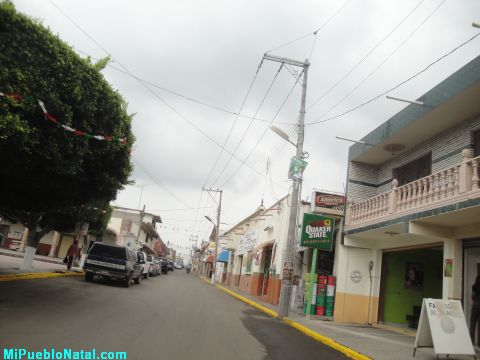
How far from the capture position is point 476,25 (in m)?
8.80

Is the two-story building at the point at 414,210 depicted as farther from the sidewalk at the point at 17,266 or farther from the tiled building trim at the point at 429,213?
the sidewalk at the point at 17,266

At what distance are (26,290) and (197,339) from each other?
6.54 meters

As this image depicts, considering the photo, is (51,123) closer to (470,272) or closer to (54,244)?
(470,272)

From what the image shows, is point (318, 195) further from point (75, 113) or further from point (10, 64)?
point (10, 64)

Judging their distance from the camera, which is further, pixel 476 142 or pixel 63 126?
pixel 476 142

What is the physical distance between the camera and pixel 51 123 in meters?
9.62

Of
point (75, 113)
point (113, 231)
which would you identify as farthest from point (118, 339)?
point (113, 231)

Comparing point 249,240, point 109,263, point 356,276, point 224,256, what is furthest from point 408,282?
point 224,256

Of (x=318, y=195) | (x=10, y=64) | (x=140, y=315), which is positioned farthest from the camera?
(x=318, y=195)

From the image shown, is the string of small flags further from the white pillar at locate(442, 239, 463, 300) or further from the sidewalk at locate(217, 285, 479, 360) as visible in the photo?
the white pillar at locate(442, 239, 463, 300)

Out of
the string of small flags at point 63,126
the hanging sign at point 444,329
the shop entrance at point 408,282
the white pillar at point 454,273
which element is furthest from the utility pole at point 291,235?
the string of small flags at point 63,126

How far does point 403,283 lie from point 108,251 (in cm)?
1296

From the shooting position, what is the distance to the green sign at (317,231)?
17.5 meters

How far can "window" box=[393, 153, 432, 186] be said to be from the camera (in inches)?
602
